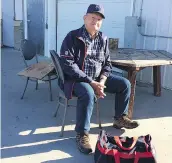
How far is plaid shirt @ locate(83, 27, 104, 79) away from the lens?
9.62 feet

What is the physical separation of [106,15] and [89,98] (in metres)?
3.37

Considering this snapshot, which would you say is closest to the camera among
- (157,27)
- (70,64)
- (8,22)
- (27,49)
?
(70,64)

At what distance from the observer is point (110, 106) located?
3.96 meters

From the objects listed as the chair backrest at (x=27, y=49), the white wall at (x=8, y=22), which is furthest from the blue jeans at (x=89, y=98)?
the white wall at (x=8, y=22)

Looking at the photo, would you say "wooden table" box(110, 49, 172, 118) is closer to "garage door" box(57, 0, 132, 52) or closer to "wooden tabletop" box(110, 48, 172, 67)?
"wooden tabletop" box(110, 48, 172, 67)

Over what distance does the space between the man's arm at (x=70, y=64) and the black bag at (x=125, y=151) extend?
0.68 m

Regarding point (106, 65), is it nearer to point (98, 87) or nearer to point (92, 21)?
point (98, 87)

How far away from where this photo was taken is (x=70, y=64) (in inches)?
110

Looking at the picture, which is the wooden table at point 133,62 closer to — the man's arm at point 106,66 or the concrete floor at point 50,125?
the man's arm at point 106,66

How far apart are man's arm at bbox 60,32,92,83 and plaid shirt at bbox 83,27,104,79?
5.7 inches

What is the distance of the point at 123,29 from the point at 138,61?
226 centimetres

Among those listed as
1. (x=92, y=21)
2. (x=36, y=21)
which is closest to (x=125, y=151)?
(x=92, y=21)

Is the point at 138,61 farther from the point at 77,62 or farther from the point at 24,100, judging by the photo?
the point at 24,100

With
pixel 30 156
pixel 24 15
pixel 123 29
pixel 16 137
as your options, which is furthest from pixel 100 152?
pixel 24 15
